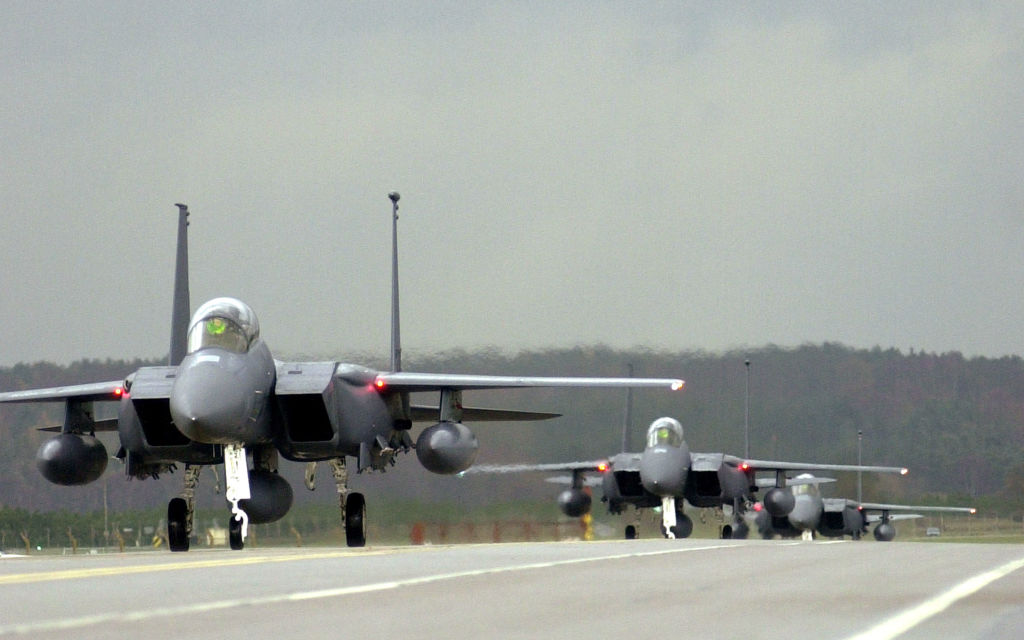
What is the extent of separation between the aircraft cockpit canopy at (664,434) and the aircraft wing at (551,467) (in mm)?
3949

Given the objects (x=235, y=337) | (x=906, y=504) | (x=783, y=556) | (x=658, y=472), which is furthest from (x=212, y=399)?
(x=906, y=504)

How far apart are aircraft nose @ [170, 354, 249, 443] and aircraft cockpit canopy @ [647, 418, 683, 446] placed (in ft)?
66.7

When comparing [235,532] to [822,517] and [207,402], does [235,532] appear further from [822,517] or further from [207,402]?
[822,517]

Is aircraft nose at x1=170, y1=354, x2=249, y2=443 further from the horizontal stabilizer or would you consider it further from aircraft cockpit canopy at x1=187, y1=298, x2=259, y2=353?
the horizontal stabilizer

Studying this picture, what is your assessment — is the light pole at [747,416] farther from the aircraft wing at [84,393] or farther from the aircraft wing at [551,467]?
the aircraft wing at [84,393]

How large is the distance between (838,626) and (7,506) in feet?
124

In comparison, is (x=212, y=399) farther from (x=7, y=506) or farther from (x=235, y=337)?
(x=7, y=506)

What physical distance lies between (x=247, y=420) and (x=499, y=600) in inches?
513

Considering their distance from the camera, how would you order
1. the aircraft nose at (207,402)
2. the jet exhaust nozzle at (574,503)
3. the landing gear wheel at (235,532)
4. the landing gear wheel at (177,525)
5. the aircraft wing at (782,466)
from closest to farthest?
the aircraft nose at (207,402)
the landing gear wheel at (235,532)
the landing gear wheel at (177,525)
the jet exhaust nozzle at (574,503)
the aircraft wing at (782,466)

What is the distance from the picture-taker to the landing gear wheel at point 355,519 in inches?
854

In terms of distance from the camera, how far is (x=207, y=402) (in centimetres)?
1848

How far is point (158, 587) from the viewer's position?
7285mm

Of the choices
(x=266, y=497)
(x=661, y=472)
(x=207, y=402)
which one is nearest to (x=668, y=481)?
(x=661, y=472)

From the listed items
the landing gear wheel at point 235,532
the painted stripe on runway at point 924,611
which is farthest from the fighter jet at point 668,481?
the painted stripe on runway at point 924,611
